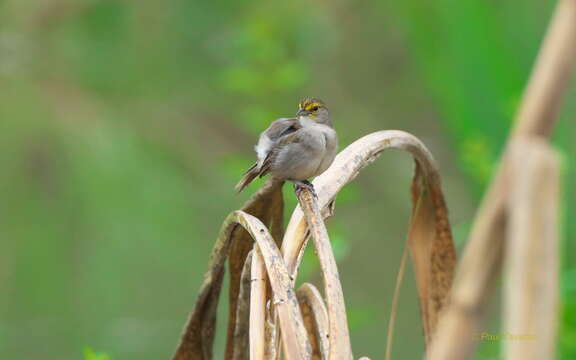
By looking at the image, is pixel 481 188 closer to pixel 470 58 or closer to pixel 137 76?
pixel 470 58

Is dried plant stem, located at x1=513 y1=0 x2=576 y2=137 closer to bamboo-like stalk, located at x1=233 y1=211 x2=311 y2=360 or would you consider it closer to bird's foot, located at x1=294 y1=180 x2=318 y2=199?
bamboo-like stalk, located at x1=233 y1=211 x2=311 y2=360

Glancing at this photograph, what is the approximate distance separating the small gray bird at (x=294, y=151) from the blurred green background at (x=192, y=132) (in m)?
0.48

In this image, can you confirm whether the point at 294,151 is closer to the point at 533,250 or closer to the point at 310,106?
the point at 310,106

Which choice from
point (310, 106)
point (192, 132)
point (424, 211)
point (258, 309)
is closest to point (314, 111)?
point (310, 106)

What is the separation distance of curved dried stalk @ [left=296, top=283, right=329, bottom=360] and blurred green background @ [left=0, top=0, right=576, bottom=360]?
0.87 metres

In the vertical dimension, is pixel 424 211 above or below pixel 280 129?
below

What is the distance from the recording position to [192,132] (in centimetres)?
589

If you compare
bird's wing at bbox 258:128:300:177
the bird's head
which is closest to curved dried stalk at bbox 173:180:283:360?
bird's wing at bbox 258:128:300:177

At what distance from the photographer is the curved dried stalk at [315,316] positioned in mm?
1304

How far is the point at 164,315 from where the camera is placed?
4.39 metres

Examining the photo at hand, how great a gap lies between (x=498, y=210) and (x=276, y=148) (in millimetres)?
1222

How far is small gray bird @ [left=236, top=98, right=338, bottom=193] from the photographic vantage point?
180 centimetres

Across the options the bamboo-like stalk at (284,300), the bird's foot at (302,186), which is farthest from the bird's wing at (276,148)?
the bamboo-like stalk at (284,300)

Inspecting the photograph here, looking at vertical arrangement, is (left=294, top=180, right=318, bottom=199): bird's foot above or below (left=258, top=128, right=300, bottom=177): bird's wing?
below
